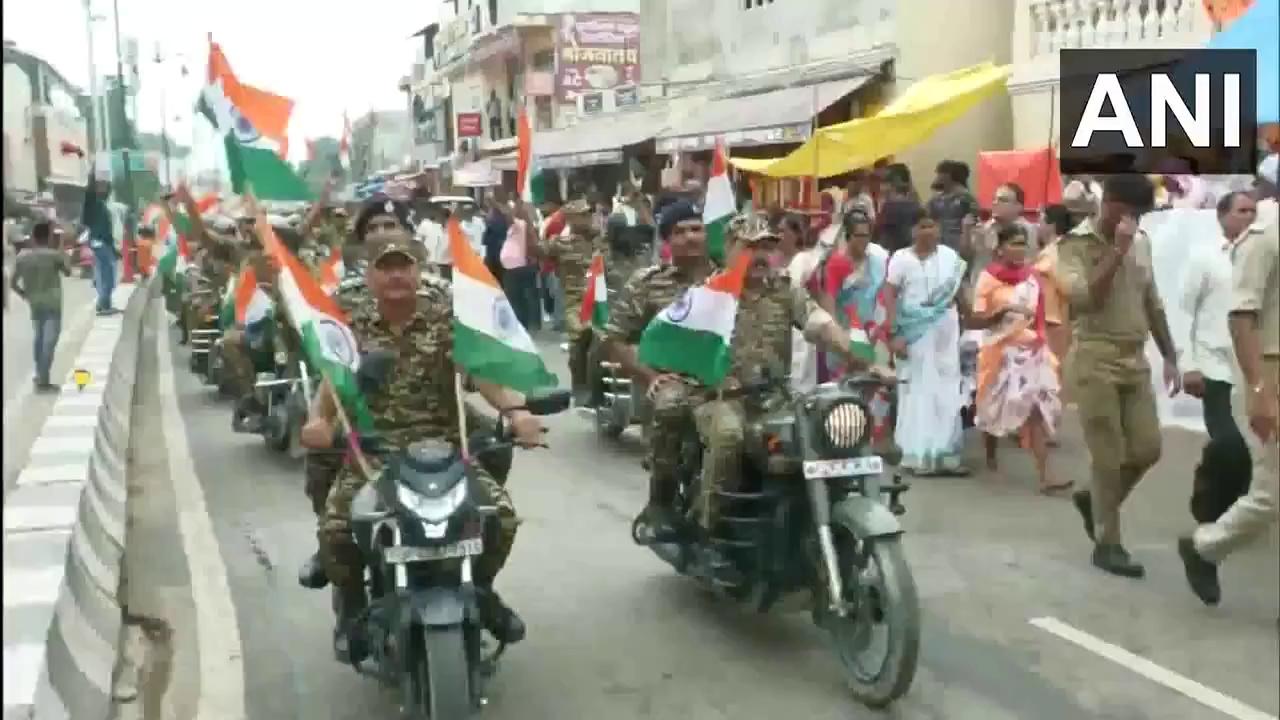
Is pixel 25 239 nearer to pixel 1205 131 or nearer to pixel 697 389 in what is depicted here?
pixel 697 389

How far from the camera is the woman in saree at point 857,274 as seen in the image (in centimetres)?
830

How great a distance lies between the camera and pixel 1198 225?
8789 millimetres

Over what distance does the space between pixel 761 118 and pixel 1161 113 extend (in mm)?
11907

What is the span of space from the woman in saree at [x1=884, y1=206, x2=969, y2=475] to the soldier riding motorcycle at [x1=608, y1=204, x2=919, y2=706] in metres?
2.67

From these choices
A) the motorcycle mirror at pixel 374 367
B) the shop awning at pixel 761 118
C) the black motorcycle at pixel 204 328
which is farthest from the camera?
the shop awning at pixel 761 118

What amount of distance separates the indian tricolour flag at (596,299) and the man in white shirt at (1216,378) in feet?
14.2

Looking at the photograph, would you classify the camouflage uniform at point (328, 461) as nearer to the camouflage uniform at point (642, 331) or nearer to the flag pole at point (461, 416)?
the flag pole at point (461, 416)

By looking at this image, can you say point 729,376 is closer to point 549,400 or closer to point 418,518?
point 549,400

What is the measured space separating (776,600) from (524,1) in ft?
138

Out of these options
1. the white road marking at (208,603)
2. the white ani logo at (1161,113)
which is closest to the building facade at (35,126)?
the white road marking at (208,603)

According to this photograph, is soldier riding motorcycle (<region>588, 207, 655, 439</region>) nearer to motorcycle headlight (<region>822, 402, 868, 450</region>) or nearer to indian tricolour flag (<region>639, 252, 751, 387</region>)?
indian tricolour flag (<region>639, 252, 751, 387</region>)

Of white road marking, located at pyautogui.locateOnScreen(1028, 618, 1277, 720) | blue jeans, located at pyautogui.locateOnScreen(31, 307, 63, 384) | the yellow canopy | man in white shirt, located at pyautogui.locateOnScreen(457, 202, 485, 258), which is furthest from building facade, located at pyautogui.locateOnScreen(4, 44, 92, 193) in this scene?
man in white shirt, located at pyautogui.locateOnScreen(457, 202, 485, 258)

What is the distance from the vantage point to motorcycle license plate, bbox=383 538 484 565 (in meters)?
4.12

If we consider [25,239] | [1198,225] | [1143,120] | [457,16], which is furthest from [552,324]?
[457,16]
